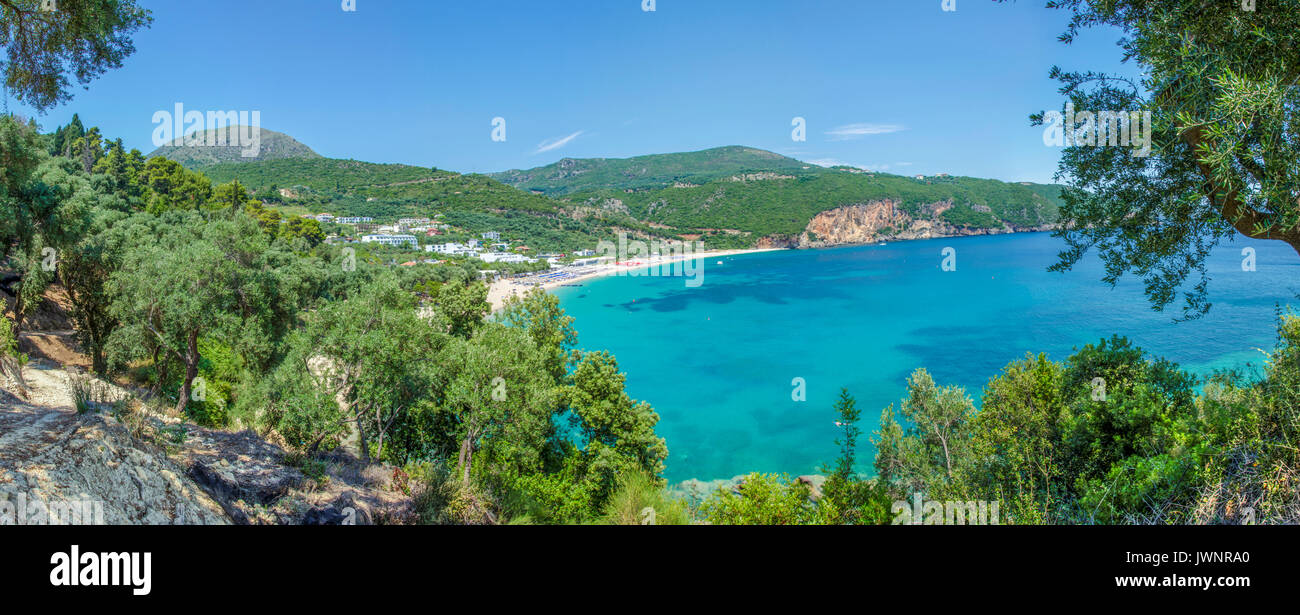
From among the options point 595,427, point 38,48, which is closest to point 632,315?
point 595,427

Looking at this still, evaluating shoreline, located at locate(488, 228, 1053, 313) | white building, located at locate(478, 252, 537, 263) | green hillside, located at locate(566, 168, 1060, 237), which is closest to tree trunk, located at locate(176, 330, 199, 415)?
shoreline, located at locate(488, 228, 1053, 313)

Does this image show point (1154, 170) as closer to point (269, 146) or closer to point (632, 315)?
point (632, 315)

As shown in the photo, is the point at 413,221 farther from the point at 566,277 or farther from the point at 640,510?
the point at 640,510

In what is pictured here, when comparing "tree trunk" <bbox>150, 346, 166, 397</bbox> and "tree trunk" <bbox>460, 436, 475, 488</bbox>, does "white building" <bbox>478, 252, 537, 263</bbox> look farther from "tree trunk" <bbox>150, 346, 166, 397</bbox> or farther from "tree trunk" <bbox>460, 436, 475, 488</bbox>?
"tree trunk" <bbox>460, 436, 475, 488</bbox>

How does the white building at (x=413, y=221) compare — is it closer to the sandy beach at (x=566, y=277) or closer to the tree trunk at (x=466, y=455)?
the sandy beach at (x=566, y=277)

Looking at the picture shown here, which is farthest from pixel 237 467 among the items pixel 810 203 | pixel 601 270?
pixel 810 203

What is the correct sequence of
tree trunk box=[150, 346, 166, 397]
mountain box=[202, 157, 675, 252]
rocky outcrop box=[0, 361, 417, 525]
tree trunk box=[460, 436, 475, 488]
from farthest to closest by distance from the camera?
1. mountain box=[202, 157, 675, 252]
2. tree trunk box=[460, 436, 475, 488]
3. tree trunk box=[150, 346, 166, 397]
4. rocky outcrop box=[0, 361, 417, 525]
